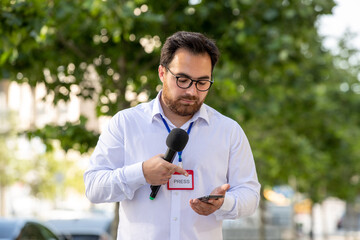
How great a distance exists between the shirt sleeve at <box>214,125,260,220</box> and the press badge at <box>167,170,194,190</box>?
0.18 meters

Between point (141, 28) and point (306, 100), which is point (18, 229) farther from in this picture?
point (306, 100)

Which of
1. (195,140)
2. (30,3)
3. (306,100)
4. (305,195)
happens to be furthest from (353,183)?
(195,140)

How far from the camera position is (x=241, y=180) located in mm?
3400

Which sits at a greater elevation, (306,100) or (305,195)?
(306,100)

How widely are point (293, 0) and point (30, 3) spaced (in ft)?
12.7

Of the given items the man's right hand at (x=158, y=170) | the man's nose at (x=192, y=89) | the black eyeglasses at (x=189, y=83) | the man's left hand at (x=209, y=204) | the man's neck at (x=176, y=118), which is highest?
the black eyeglasses at (x=189, y=83)

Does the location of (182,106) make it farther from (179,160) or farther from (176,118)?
(179,160)

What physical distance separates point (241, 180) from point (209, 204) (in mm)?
394

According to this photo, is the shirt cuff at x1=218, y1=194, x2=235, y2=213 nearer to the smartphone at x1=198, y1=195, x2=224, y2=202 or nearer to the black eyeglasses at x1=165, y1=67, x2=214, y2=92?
the smartphone at x1=198, y1=195, x2=224, y2=202

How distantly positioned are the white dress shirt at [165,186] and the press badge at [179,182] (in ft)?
0.08

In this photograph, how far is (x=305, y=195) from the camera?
96.6 ft

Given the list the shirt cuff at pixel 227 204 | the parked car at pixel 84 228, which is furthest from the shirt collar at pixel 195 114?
the parked car at pixel 84 228

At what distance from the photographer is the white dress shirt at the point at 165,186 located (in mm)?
3246

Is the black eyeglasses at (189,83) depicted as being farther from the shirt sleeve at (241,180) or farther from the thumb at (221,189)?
the thumb at (221,189)
